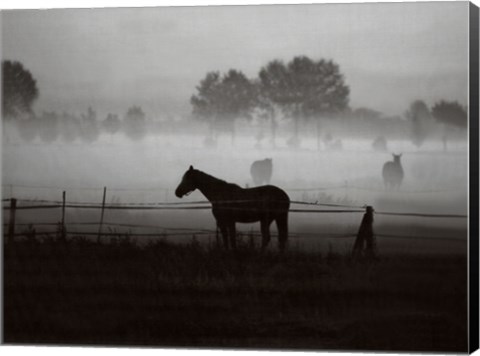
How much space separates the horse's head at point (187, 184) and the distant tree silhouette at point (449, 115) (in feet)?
5.53

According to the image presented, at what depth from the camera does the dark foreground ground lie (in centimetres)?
752

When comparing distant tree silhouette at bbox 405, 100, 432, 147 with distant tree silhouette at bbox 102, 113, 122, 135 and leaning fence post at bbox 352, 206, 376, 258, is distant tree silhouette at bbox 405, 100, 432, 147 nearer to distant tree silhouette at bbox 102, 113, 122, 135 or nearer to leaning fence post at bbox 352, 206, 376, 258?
leaning fence post at bbox 352, 206, 376, 258

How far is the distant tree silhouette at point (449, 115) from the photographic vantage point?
7465 millimetres

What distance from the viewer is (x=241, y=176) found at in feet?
25.1

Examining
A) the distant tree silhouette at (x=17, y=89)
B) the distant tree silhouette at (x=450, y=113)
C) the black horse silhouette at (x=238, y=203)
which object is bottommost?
the black horse silhouette at (x=238, y=203)

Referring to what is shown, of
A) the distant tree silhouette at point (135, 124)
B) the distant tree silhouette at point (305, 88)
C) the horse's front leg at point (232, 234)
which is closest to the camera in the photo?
the distant tree silhouette at point (305, 88)

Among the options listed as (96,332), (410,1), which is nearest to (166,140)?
(96,332)

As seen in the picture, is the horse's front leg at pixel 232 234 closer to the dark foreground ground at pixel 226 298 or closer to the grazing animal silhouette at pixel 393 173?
the dark foreground ground at pixel 226 298

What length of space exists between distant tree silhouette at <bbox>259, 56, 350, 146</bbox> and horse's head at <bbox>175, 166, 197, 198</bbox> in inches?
28.6

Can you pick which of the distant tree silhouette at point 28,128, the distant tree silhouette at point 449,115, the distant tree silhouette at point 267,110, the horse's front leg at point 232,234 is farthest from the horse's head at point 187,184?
the distant tree silhouette at point 449,115

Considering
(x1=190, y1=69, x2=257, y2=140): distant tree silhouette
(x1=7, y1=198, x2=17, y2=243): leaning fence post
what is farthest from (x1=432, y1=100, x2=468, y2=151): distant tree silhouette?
(x1=7, y1=198, x2=17, y2=243): leaning fence post

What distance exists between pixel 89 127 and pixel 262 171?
4.13ft

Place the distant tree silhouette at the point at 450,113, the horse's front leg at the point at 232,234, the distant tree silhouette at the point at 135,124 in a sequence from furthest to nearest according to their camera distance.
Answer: the distant tree silhouette at the point at 135,124 → the horse's front leg at the point at 232,234 → the distant tree silhouette at the point at 450,113

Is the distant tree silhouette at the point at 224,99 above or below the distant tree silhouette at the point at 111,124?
above
